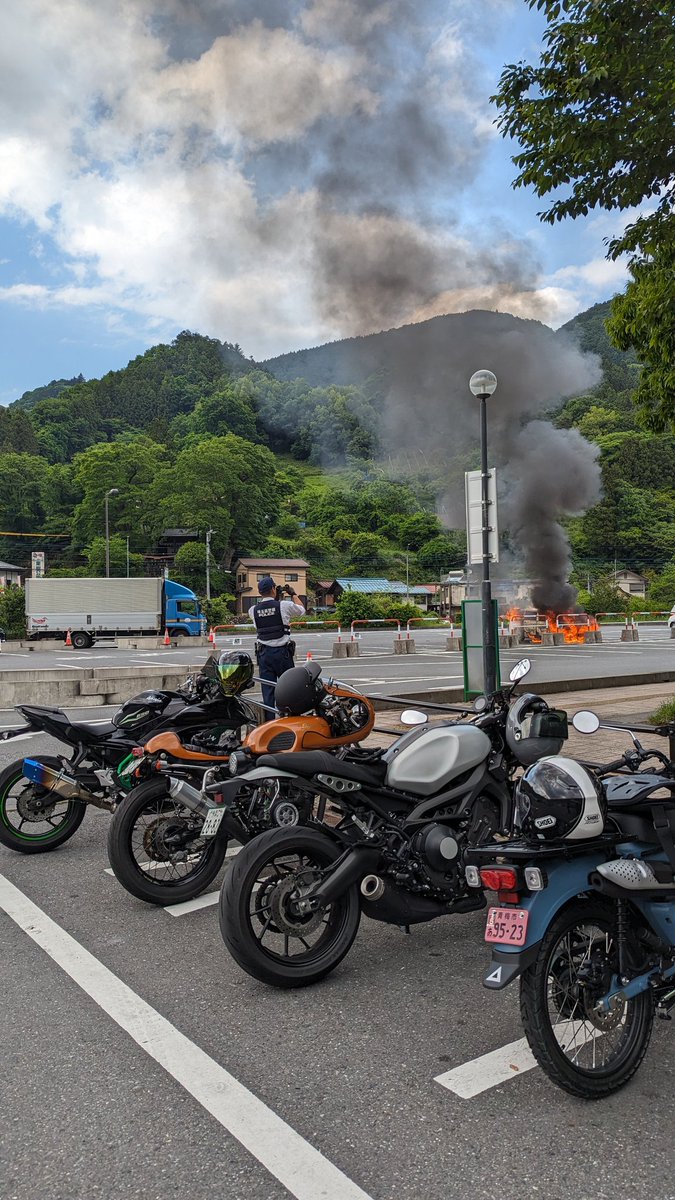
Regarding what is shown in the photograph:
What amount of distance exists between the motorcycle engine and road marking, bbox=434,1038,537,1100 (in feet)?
2.64

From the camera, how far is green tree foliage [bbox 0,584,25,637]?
46938mm

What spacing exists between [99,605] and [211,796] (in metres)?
40.0

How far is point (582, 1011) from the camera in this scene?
2.88 metres

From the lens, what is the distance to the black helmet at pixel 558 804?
2.95 meters

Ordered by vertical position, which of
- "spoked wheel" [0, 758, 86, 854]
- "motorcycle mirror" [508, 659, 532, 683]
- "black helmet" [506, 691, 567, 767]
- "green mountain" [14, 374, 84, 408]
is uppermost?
"green mountain" [14, 374, 84, 408]

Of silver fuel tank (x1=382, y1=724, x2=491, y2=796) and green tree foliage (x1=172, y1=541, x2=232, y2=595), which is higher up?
green tree foliage (x1=172, y1=541, x2=232, y2=595)

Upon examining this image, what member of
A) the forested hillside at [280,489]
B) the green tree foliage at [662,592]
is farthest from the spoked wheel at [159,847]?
the green tree foliage at [662,592]

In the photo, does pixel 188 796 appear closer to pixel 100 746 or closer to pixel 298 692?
pixel 298 692

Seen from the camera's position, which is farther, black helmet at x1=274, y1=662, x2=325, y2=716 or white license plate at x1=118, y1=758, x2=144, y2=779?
white license plate at x1=118, y1=758, x2=144, y2=779

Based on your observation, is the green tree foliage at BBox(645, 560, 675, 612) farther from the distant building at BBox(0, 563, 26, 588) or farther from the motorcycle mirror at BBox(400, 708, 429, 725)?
the motorcycle mirror at BBox(400, 708, 429, 725)

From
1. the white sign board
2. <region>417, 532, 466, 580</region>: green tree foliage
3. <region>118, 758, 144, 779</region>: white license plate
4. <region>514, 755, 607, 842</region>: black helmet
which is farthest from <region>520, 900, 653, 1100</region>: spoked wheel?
<region>417, 532, 466, 580</region>: green tree foliage

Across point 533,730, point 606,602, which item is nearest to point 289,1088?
point 533,730

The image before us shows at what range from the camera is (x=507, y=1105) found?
285 cm

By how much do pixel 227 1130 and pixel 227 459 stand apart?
303ft
